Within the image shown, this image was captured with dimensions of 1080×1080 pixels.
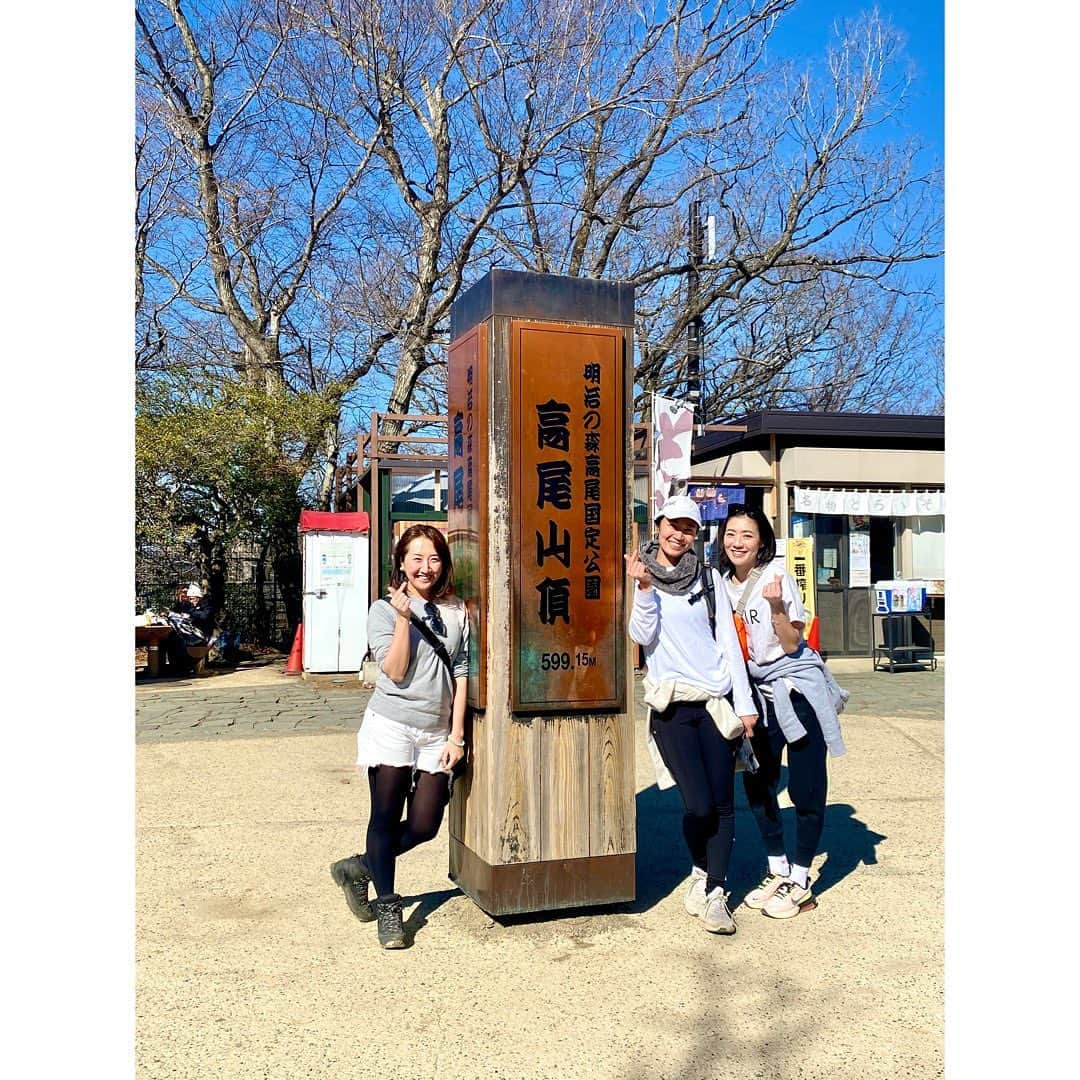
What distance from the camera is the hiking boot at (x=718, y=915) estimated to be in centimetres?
425

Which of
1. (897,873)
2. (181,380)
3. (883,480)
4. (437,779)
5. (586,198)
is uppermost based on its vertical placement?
(586,198)

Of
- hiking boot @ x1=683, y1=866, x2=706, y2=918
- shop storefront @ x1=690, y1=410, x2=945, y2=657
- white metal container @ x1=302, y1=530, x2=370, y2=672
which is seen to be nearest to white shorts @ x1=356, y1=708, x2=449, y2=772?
hiking boot @ x1=683, y1=866, x2=706, y2=918

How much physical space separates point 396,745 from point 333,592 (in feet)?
32.2

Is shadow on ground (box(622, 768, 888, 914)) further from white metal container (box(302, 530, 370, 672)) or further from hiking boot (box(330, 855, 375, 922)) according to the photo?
white metal container (box(302, 530, 370, 672))

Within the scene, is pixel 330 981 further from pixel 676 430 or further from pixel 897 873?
pixel 676 430

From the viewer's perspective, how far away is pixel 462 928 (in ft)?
14.3

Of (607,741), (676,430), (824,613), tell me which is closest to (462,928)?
(607,741)

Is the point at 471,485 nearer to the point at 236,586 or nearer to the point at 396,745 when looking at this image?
the point at 396,745

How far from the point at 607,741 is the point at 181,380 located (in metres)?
14.3

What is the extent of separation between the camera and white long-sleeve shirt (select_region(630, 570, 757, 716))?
435cm

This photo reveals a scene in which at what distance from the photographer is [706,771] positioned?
172 inches

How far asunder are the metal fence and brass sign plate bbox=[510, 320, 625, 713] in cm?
1273

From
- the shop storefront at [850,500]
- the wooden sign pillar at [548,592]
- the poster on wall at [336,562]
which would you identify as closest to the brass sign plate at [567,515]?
the wooden sign pillar at [548,592]

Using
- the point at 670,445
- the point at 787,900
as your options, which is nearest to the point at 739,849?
the point at 787,900
